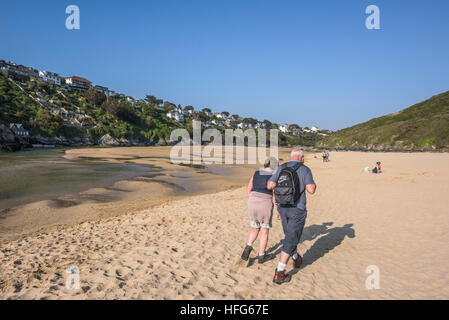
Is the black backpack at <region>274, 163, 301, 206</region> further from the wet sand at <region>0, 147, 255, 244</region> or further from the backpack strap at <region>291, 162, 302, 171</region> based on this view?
the wet sand at <region>0, 147, 255, 244</region>

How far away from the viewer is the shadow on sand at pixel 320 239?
18.1 feet

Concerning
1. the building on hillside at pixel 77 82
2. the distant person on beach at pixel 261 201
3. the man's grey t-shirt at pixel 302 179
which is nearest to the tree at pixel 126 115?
the building on hillside at pixel 77 82

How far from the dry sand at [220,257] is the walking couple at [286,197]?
78 cm

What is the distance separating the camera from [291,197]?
13.4 feet

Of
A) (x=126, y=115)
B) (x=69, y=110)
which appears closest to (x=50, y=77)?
(x=126, y=115)

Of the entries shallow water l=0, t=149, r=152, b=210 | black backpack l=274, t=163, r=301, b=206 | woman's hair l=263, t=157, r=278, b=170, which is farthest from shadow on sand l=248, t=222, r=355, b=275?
shallow water l=0, t=149, r=152, b=210

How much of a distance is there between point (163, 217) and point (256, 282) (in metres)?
5.59

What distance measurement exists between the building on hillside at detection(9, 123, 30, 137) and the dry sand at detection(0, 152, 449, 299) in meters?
59.8

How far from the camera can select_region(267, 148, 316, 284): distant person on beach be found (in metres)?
4.10

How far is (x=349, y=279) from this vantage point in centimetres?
444

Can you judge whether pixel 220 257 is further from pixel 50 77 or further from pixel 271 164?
pixel 50 77

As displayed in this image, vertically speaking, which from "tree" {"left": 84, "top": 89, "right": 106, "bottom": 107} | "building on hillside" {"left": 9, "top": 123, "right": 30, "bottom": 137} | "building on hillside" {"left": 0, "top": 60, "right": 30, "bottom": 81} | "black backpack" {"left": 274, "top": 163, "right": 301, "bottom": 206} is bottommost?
"black backpack" {"left": 274, "top": 163, "right": 301, "bottom": 206}
